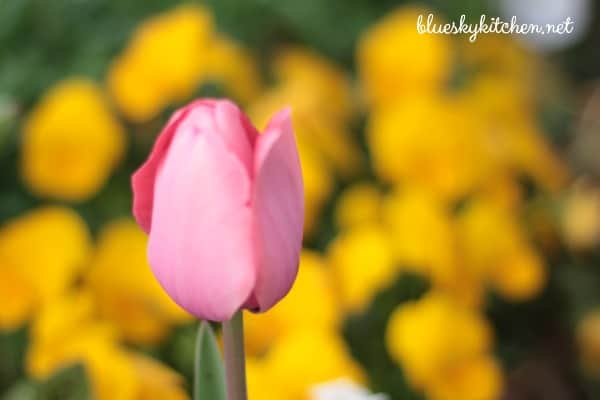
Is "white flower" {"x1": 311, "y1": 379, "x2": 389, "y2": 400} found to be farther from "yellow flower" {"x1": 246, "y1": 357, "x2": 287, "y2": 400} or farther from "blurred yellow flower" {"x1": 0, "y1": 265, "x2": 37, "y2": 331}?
"blurred yellow flower" {"x1": 0, "y1": 265, "x2": 37, "y2": 331}

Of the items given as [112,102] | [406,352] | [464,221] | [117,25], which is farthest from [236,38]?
[406,352]

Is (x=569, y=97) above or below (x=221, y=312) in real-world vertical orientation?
below

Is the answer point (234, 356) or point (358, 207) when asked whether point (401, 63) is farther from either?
point (234, 356)

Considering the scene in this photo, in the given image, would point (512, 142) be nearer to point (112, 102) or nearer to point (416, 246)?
point (416, 246)

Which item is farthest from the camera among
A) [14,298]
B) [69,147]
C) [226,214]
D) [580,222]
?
[580,222]

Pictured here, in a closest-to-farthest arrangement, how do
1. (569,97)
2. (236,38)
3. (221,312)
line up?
1. (221,312)
2. (236,38)
3. (569,97)

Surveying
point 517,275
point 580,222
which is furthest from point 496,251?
point 580,222
